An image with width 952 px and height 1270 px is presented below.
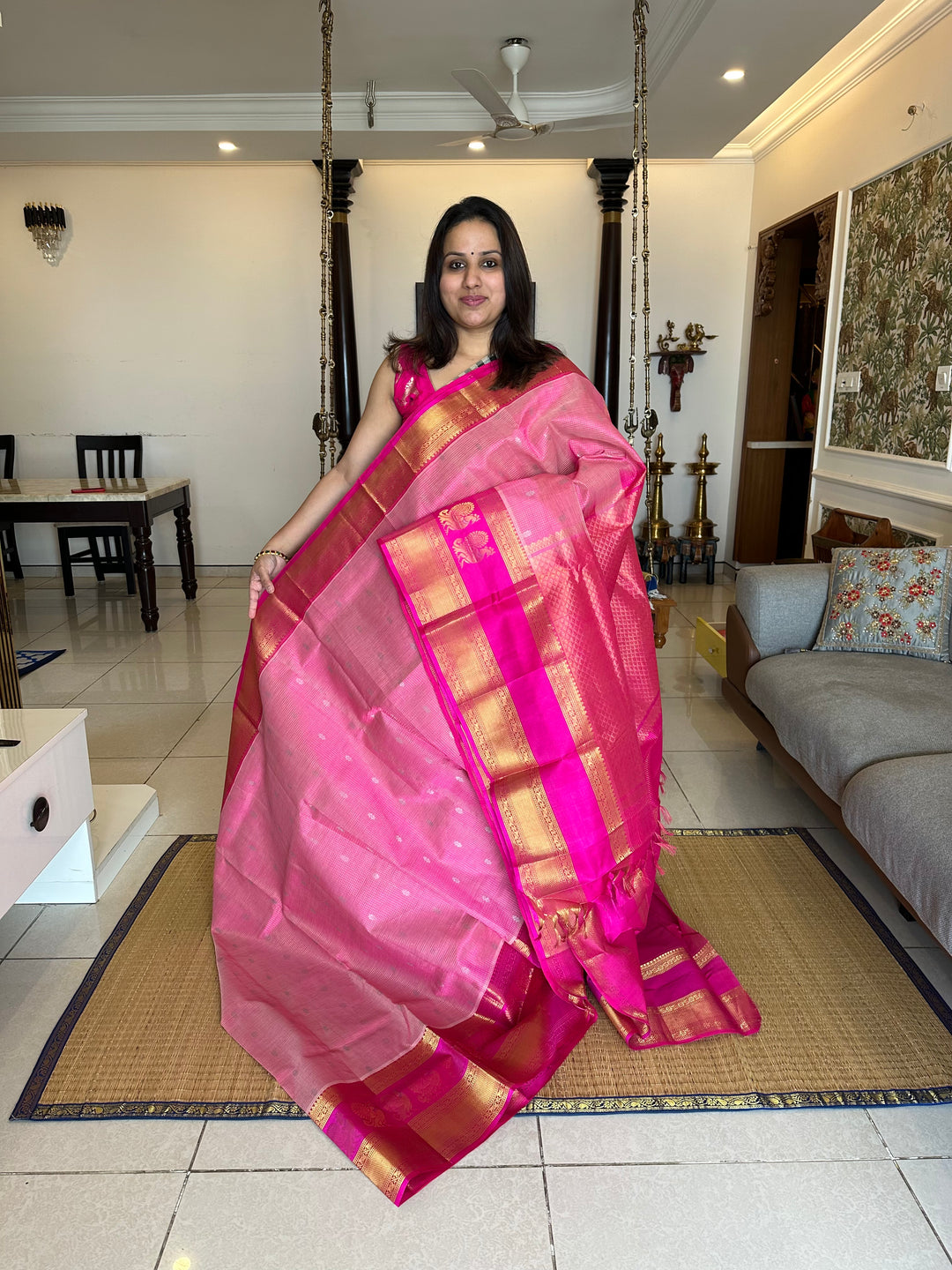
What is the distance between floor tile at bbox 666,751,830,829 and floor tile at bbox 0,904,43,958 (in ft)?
5.69

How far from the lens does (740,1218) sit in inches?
50.5

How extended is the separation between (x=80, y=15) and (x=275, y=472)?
2.72 metres

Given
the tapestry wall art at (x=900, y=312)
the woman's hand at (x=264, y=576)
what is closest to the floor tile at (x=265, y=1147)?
the woman's hand at (x=264, y=576)

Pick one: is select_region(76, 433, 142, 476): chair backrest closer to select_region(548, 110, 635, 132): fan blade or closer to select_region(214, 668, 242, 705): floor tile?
select_region(214, 668, 242, 705): floor tile

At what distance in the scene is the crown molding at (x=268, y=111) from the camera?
4.42 m

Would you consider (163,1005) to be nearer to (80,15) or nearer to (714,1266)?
(714,1266)

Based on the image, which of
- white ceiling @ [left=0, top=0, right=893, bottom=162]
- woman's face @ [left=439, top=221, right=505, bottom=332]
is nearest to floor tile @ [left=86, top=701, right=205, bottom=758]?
woman's face @ [left=439, top=221, right=505, bottom=332]

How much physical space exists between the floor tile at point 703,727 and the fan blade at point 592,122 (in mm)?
2527

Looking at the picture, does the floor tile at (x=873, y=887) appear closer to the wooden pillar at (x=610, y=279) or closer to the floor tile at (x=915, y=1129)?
the floor tile at (x=915, y=1129)

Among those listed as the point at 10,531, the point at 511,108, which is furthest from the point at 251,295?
the point at 511,108

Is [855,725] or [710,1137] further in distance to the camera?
[855,725]

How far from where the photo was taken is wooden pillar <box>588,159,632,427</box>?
5172 mm

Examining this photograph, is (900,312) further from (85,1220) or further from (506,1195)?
(85,1220)

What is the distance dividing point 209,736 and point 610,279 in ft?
12.1
